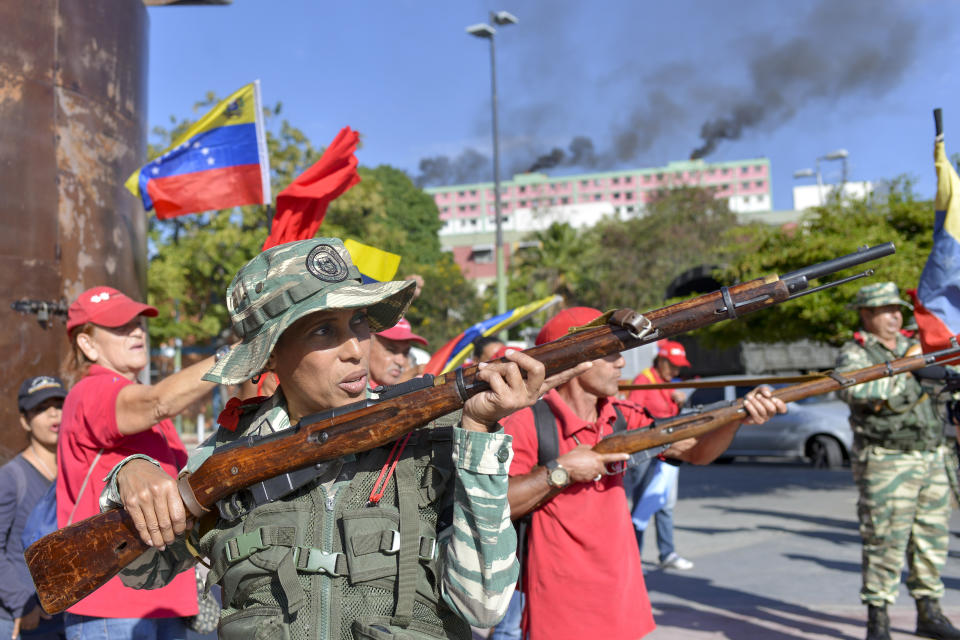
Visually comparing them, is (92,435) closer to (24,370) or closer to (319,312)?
(319,312)

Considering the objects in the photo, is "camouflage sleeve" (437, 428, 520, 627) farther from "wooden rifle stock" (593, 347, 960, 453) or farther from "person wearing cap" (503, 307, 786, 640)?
"wooden rifle stock" (593, 347, 960, 453)

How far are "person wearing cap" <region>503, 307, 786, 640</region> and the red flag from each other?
1497 mm

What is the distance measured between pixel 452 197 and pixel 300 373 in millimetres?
127995

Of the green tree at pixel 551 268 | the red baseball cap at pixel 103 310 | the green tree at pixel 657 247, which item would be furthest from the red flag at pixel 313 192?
the green tree at pixel 551 268

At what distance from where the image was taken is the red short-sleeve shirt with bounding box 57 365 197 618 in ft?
9.62

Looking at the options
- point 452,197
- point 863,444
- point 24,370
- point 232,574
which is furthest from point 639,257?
point 452,197

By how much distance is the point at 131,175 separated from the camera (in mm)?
Answer: 5461

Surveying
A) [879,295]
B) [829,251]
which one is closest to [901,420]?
[879,295]

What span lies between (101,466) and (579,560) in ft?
6.12

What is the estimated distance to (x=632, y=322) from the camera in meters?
2.19

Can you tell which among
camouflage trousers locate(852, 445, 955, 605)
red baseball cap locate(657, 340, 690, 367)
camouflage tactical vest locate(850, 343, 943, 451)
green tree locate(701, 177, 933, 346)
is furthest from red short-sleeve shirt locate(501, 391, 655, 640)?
green tree locate(701, 177, 933, 346)

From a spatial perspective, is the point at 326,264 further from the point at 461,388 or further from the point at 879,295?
the point at 879,295

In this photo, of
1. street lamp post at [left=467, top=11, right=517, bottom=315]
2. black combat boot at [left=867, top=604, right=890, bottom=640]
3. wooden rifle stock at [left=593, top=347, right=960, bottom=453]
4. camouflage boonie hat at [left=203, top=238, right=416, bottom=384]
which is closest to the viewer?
camouflage boonie hat at [left=203, top=238, right=416, bottom=384]

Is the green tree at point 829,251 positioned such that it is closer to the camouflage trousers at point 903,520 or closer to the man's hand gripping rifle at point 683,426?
the camouflage trousers at point 903,520
